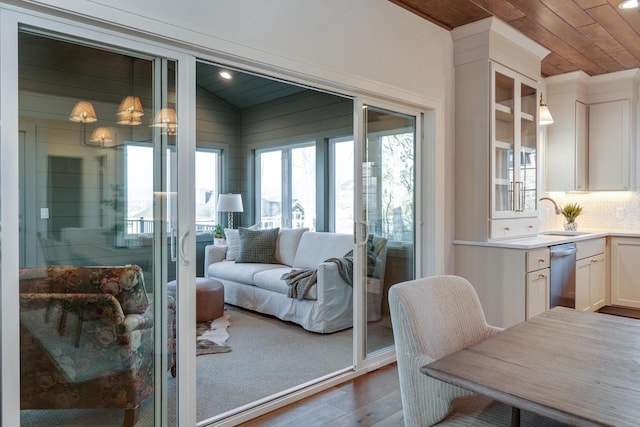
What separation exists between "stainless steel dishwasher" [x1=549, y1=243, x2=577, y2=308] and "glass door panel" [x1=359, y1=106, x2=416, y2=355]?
1.27 m

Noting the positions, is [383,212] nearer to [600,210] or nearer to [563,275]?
[563,275]

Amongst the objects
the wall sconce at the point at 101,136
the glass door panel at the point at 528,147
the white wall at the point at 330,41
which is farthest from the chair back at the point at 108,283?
the glass door panel at the point at 528,147

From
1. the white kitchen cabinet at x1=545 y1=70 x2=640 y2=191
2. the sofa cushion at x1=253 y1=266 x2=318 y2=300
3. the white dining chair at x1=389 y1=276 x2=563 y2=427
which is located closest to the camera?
the white dining chair at x1=389 y1=276 x2=563 y2=427

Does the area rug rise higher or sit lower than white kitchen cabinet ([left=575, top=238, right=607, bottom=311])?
lower

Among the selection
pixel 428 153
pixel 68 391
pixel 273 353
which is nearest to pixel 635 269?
pixel 428 153

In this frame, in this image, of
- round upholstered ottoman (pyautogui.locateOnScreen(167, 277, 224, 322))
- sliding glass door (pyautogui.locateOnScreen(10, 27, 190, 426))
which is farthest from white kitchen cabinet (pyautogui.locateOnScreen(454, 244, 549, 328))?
sliding glass door (pyautogui.locateOnScreen(10, 27, 190, 426))

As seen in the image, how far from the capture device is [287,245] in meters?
5.26

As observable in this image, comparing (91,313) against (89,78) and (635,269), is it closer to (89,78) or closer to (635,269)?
(89,78)

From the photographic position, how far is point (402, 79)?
10.4ft

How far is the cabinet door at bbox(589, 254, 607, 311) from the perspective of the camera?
4449mm

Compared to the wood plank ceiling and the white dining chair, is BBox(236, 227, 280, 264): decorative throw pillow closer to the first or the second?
the wood plank ceiling

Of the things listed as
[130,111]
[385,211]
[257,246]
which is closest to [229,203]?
[257,246]

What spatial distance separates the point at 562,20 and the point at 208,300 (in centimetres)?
399

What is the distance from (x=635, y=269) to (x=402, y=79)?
3614 millimetres
